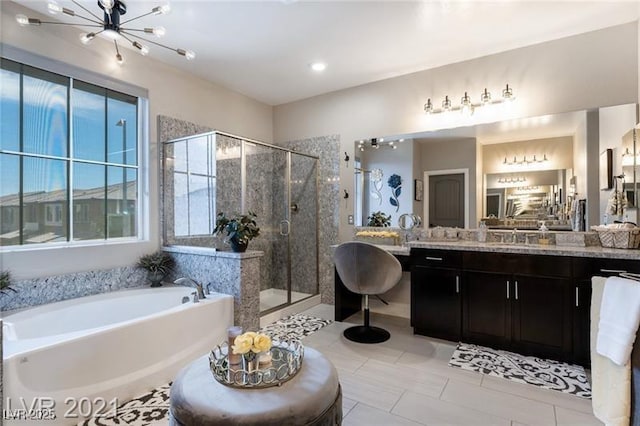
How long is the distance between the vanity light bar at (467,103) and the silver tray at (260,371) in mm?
2985

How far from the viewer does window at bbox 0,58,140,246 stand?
2.55 meters

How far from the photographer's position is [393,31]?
287cm

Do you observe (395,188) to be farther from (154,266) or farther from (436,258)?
(154,266)

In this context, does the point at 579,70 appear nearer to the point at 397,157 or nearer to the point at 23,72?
the point at 397,157

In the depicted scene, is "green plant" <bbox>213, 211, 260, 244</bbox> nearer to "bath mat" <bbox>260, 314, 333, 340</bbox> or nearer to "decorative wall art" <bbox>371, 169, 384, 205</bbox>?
"bath mat" <bbox>260, 314, 333, 340</bbox>

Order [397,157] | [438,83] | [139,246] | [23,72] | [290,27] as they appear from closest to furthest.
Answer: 1. [23,72]
2. [290,27]
3. [139,246]
4. [438,83]
5. [397,157]

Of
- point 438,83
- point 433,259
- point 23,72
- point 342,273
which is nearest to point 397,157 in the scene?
point 438,83

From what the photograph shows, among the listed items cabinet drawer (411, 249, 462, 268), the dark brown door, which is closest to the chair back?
cabinet drawer (411, 249, 462, 268)

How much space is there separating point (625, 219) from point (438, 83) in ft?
7.06

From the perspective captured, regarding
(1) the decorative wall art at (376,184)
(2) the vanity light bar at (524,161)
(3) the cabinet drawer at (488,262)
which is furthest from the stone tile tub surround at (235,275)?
(2) the vanity light bar at (524,161)

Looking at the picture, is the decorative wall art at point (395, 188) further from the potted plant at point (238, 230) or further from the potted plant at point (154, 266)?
the potted plant at point (154, 266)

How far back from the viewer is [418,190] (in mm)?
3664

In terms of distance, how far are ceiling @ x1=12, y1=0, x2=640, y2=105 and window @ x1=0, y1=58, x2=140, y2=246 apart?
60cm

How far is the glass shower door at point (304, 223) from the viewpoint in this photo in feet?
14.6
